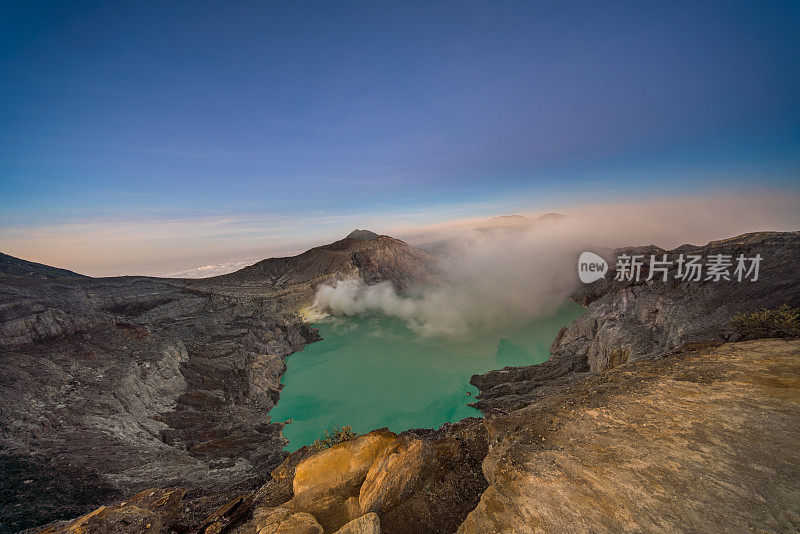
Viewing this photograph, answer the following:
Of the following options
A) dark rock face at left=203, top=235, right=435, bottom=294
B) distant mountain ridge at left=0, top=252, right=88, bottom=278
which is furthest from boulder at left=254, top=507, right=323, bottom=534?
dark rock face at left=203, top=235, right=435, bottom=294

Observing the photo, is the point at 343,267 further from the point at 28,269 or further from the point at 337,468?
the point at 337,468

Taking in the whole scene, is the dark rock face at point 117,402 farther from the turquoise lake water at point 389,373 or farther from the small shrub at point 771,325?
the small shrub at point 771,325

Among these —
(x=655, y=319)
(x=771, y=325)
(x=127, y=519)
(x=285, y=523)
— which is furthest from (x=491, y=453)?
(x=655, y=319)

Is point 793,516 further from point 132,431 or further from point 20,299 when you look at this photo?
point 20,299

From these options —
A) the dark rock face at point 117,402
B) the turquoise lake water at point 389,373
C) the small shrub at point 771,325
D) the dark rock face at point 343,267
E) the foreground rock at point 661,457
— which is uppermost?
the dark rock face at point 343,267

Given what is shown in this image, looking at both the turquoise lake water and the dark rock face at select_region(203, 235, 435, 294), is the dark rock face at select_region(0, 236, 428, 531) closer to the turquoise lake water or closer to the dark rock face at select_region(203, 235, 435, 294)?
the turquoise lake water

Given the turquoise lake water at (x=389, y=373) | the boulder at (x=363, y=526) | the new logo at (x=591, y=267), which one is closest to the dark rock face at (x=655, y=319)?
the turquoise lake water at (x=389, y=373)

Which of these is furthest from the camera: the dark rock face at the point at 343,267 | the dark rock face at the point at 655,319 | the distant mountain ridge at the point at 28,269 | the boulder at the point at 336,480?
the dark rock face at the point at 343,267
